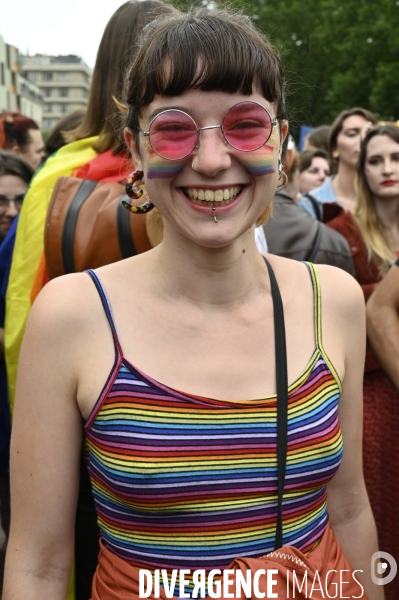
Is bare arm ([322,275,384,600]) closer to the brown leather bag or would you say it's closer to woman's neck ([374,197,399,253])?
the brown leather bag

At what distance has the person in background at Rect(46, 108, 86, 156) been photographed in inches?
159

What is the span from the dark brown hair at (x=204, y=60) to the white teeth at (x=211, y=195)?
8.7 inches

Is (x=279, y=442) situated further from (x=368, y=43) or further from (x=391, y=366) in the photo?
(x=368, y=43)

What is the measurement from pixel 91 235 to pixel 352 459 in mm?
1020

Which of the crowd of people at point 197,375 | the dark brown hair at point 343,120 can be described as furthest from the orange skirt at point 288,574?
the dark brown hair at point 343,120

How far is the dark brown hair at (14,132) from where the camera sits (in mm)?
5141

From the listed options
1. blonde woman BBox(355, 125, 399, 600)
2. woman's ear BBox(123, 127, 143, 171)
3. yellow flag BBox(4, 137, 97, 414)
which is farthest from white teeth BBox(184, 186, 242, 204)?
blonde woman BBox(355, 125, 399, 600)

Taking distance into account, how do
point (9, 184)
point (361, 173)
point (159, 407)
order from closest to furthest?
point (159, 407) → point (9, 184) → point (361, 173)

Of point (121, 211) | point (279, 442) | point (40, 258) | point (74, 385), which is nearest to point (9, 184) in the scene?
point (40, 258)

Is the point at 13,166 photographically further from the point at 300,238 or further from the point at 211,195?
the point at 211,195

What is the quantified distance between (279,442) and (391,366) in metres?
1.36

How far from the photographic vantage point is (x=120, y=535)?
5.35ft

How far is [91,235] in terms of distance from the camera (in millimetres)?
2189

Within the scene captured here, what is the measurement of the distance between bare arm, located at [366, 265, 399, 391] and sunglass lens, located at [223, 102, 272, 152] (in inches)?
56.1
